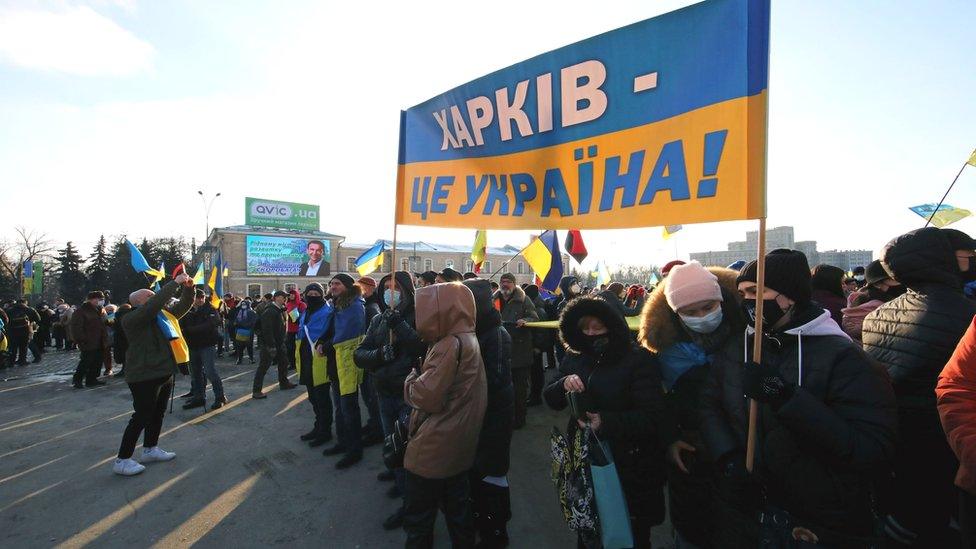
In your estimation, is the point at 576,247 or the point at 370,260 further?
the point at 576,247

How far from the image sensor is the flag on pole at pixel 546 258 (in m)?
7.45

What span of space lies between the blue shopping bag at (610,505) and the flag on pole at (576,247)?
297 inches

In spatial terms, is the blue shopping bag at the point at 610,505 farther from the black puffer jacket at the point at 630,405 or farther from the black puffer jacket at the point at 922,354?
the black puffer jacket at the point at 922,354

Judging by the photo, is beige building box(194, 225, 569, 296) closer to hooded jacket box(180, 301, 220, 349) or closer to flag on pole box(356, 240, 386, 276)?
flag on pole box(356, 240, 386, 276)

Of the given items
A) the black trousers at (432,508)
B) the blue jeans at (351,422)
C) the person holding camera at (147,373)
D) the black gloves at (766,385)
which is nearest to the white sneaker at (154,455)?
the person holding camera at (147,373)

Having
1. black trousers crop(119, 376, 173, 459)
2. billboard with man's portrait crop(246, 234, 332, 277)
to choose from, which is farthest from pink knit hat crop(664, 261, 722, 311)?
billboard with man's portrait crop(246, 234, 332, 277)

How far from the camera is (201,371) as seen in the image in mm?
7262

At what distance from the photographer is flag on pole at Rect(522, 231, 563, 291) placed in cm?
745

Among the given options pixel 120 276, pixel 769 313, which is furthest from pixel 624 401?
pixel 120 276

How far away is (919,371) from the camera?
215 centimetres

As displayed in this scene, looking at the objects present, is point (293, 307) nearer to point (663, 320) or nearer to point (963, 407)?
point (663, 320)

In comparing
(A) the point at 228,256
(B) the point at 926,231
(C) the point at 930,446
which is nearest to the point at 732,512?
(C) the point at 930,446

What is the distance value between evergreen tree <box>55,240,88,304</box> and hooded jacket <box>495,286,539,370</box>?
191 feet

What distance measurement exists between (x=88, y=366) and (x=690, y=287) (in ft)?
38.4
